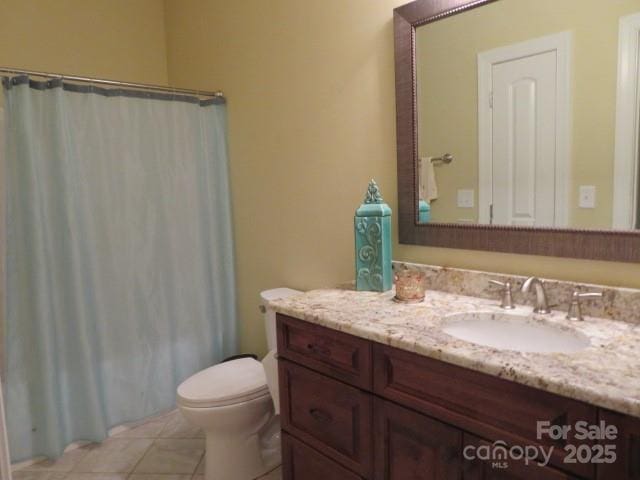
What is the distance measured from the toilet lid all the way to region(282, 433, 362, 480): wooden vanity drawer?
378mm

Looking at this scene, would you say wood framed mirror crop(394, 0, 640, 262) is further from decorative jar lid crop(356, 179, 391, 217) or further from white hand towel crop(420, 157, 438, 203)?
decorative jar lid crop(356, 179, 391, 217)

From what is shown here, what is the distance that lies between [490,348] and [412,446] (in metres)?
0.33

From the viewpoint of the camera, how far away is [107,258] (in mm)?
2268

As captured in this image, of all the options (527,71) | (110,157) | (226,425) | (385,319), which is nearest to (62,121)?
(110,157)

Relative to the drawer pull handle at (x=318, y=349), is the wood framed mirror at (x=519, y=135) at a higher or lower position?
higher

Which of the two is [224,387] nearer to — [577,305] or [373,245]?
[373,245]

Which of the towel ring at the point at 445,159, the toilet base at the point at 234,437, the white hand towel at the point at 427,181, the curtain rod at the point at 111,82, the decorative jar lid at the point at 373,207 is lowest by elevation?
the toilet base at the point at 234,437

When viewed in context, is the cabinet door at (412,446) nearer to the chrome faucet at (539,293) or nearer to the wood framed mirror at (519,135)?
the chrome faucet at (539,293)

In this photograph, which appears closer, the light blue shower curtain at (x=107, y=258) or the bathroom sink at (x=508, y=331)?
the bathroom sink at (x=508, y=331)

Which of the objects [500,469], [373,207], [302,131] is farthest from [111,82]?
[500,469]

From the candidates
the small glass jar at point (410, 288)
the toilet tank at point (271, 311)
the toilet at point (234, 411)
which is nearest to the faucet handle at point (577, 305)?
the small glass jar at point (410, 288)

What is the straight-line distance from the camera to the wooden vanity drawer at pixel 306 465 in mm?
1376

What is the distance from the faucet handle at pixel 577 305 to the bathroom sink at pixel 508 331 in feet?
0.23

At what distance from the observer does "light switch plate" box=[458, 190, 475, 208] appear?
1580 mm
